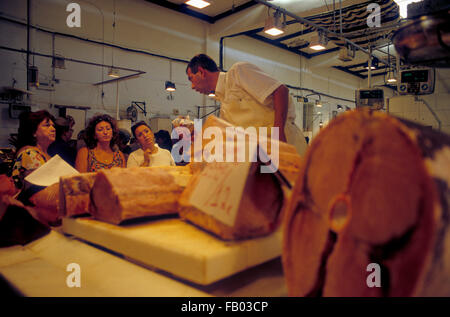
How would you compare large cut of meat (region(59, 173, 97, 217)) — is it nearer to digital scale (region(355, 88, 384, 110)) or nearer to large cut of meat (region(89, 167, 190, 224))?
→ large cut of meat (region(89, 167, 190, 224))

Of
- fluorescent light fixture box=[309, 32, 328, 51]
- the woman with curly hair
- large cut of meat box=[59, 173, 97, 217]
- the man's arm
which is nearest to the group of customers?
the woman with curly hair

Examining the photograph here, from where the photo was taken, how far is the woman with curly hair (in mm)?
2926

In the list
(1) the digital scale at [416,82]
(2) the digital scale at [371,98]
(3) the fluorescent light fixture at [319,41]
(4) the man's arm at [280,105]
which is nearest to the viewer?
(4) the man's arm at [280,105]

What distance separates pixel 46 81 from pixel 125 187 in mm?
8041

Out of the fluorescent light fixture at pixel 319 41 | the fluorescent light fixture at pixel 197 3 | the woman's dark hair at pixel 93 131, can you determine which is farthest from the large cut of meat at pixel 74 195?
the fluorescent light fixture at pixel 319 41

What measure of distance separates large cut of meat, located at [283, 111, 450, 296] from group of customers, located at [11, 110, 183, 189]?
5.92ft

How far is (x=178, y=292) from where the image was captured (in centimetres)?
87

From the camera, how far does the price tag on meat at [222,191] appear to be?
0.94 metres

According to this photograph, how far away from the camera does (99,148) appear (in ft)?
10.0

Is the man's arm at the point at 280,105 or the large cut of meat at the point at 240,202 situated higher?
the man's arm at the point at 280,105

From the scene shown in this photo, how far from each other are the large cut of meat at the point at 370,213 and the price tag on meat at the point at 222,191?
221mm

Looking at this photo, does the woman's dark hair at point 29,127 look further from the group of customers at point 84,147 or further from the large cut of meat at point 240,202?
the large cut of meat at point 240,202
